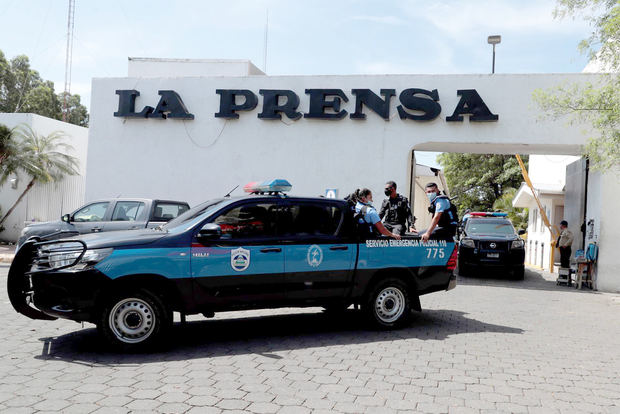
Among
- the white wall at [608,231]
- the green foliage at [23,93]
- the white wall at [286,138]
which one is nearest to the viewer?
the white wall at [608,231]

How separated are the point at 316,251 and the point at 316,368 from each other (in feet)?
5.77

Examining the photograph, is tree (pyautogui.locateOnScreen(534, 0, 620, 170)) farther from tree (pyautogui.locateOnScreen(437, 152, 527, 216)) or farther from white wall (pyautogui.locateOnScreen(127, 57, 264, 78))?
tree (pyautogui.locateOnScreen(437, 152, 527, 216))

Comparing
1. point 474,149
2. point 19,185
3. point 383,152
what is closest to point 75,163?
point 19,185

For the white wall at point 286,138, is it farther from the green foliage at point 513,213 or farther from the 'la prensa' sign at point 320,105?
the green foliage at point 513,213

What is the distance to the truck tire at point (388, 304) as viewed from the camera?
7445 millimetres

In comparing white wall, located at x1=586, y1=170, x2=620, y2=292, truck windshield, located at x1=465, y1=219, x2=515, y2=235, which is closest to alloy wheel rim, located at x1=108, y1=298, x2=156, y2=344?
white wall, located at x1=586, y1=170, x2=620, y2=292

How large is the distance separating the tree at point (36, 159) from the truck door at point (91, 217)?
8.99 meters

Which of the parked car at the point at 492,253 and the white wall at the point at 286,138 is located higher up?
the white wall at the point at 286,138

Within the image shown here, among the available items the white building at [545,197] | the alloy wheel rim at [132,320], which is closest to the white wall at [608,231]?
the white building at [545,197]

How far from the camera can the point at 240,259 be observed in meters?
6.47

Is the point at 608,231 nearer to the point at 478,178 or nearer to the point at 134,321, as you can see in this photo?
the point at 134,321

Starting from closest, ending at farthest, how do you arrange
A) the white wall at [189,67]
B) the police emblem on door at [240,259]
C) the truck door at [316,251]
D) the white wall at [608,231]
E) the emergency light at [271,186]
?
the police emblem on door at [240,259] → the truck door at [316,251] → the emergency light at [271,186] → the white wall at [608,231] → the white wall at [189,67]

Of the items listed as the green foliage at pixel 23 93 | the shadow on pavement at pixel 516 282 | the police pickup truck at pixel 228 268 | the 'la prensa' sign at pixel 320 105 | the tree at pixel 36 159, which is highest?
the green foliage at pixel 23 93

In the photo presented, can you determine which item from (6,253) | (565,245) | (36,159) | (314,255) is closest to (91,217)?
(6,253)
